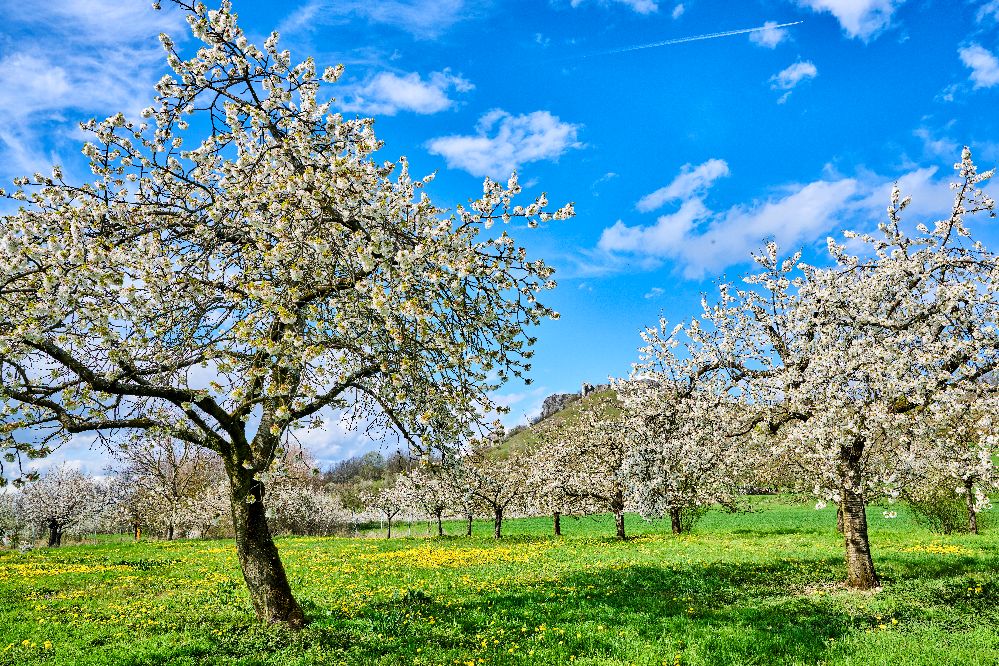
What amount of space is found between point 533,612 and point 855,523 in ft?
31.4

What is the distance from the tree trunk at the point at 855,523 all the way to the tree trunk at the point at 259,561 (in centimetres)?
1423

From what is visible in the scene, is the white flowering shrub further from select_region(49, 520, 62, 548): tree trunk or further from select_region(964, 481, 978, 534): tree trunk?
select_region(964, 481, 978, 534): tree trunk

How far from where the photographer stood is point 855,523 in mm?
15578

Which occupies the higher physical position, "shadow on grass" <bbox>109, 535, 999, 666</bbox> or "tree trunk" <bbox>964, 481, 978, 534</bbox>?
"shadow on grass" <bbox>109, 535, 999, 666</bbox>

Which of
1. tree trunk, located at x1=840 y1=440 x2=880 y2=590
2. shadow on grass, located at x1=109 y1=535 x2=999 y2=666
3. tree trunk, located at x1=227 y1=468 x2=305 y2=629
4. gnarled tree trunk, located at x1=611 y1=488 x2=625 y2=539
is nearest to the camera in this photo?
shadow on grass, located at x1=109 y1=535 x2=999 y2=666

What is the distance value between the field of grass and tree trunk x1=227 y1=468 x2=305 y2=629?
0.47m

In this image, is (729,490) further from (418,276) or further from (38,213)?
(38,213)

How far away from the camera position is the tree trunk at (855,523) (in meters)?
15.0

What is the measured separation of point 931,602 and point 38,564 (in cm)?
3286

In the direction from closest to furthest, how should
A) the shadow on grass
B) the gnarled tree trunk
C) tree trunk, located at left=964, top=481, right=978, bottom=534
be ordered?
the shadow on grass, tree trunk, located at left=964, top=481, right=978, bottom=534, the gnarled tree trunk

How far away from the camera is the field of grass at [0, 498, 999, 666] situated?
1037cm

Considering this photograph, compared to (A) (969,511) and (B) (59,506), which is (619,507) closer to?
(A) (969,511)

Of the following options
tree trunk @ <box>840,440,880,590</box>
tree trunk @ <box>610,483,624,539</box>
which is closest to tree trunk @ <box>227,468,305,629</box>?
tree trunk @ <box>840,440,880,590</box>


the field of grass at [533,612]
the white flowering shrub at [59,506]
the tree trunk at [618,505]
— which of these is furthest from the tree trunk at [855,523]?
the white flowering shrub at [59,506]
